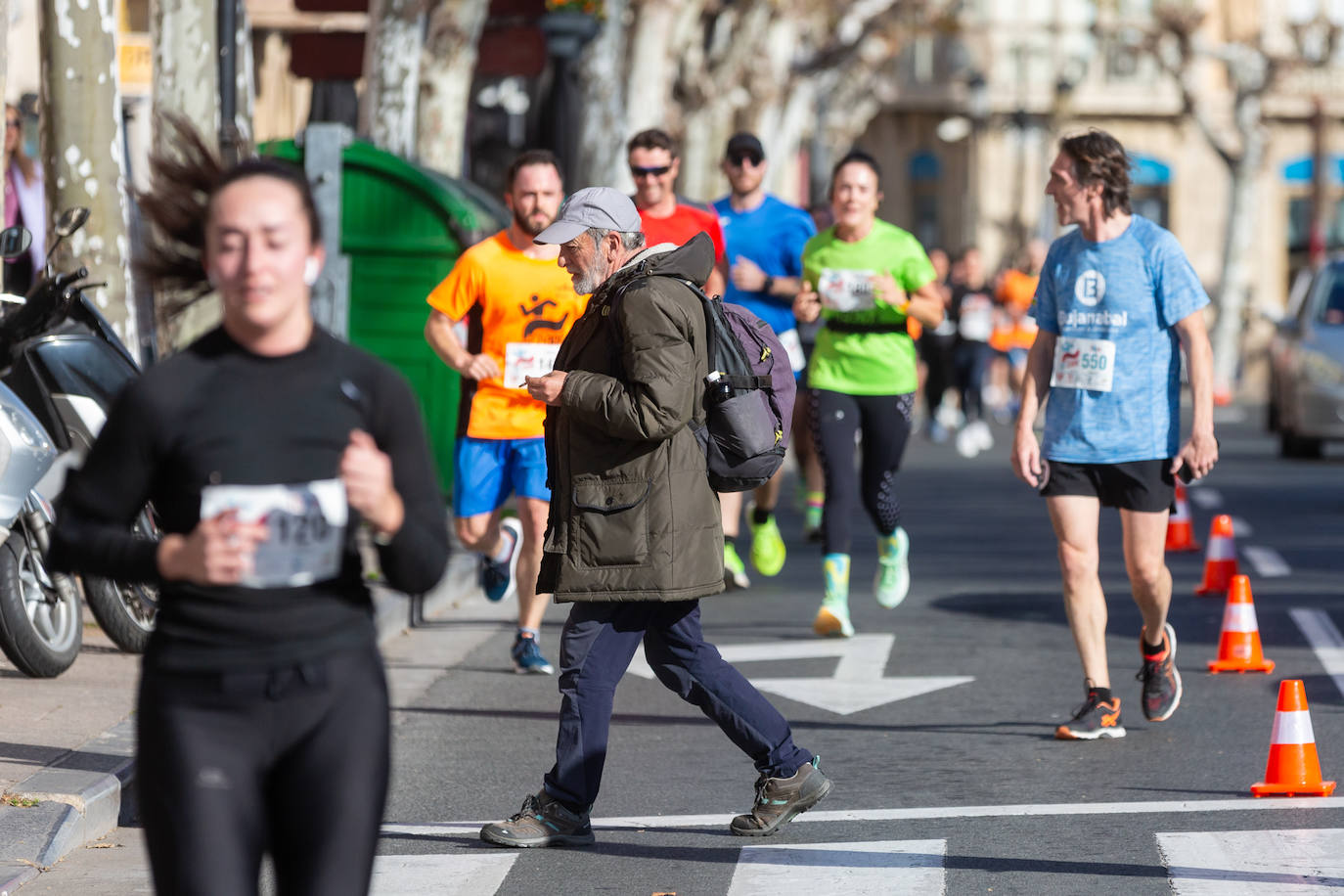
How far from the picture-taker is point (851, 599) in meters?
11.5

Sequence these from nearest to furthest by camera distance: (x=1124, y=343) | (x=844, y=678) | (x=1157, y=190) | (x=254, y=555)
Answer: (x=254, y=555) < (x=1124, y=343) < (x=844, y=678) < (x=1157, y=190)

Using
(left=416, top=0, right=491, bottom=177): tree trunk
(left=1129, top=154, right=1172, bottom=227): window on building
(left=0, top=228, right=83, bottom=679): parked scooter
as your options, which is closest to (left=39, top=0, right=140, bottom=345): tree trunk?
(left=0, top=228, right=83, bottom=679): parked scooter

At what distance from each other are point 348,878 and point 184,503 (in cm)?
62

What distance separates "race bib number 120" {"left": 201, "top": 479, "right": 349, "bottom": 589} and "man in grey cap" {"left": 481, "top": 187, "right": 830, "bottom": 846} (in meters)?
2.25

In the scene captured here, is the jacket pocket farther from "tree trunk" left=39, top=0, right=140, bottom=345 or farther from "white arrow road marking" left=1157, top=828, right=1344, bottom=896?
"tree trunk" left=39, top=0, right=140, bottom=345

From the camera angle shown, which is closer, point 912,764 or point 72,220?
point 912,764

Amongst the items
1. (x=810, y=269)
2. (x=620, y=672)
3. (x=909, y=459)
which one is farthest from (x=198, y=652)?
(x=909, y=459)

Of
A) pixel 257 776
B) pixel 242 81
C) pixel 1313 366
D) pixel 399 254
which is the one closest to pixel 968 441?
pixel 1313 366

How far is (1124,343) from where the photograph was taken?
24.3ft

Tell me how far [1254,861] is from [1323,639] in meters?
4.31

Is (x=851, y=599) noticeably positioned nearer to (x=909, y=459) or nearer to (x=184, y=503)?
(x=184, y=503)

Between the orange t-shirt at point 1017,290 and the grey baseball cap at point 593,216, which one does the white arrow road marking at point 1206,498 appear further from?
the grey baseball cap at point 593,216

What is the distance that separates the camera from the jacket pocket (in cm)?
587

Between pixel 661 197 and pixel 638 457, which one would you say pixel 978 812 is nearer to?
pixel 638 457
